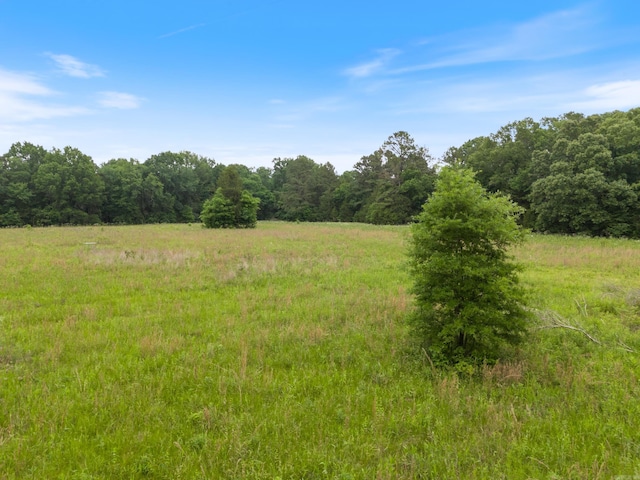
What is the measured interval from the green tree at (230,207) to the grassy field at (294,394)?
110 ft

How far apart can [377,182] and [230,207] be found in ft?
104

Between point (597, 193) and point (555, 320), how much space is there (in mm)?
29717

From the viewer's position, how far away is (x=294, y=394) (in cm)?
470

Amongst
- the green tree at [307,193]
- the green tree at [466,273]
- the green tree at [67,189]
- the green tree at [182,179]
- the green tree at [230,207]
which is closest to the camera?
the green tree at [466,273]

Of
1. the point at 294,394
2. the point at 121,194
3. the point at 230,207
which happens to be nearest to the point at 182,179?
the point at 121,194

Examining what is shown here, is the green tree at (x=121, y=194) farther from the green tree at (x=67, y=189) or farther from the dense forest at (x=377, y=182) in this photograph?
the green tree at (x=67, y=189)

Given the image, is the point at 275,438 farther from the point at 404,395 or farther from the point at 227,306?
the point at 227,306

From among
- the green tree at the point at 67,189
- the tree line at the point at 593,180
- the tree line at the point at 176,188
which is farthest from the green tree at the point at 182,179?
the tree line at the point at 593,180

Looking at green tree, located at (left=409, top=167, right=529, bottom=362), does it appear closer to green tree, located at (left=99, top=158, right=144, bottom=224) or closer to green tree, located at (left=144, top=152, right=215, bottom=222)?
green tree, located at (left=99, top=158, right=144, bottom=224)

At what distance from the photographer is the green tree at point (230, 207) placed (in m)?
42.4

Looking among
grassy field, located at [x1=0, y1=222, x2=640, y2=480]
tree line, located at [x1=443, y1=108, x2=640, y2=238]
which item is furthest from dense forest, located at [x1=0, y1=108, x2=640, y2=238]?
grassy field, located at [x1=0, y1=222, x2=640, y2=480]

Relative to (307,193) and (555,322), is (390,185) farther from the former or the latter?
(555,322)

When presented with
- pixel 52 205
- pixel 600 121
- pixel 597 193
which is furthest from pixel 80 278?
pixel 52 205

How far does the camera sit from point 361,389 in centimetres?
483
